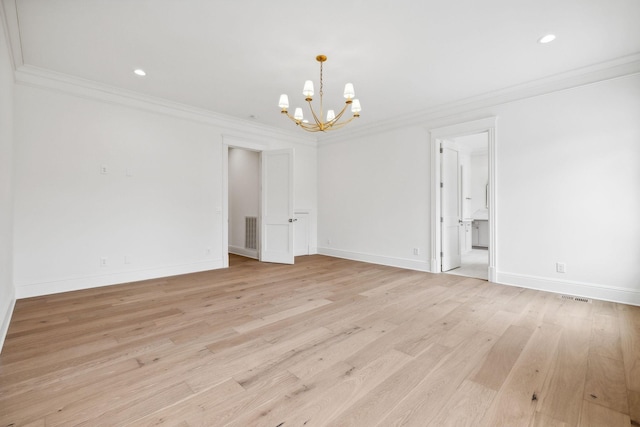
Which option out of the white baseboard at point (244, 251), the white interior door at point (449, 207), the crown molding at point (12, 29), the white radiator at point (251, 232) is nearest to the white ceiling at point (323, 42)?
the crown molding at point (12, 29)

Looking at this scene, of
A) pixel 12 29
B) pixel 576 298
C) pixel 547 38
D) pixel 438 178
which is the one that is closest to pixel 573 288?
pixel 576 298

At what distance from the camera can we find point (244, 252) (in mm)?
6754

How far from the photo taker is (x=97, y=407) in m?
1.57

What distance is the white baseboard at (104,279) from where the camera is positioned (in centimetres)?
354

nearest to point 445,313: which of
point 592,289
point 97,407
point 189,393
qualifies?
point 592,289

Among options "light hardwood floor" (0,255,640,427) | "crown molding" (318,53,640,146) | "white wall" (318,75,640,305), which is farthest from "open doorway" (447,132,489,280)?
"light hardwood floor" (0,255,640,427)

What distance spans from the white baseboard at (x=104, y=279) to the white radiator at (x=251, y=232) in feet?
4.56

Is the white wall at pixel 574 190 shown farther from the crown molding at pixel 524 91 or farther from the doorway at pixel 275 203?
the doorway at pixel 275 203

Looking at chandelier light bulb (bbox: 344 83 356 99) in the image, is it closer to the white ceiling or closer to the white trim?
the white ceiling

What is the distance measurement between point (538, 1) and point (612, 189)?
8.10 ft

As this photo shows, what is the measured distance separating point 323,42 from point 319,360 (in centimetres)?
301

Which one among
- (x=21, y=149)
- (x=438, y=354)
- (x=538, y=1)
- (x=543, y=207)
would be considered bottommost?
(x=438, y=354)

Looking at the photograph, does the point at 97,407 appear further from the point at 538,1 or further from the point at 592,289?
the point at 592,289

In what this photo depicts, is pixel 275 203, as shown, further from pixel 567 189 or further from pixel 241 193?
pixel 567 189
